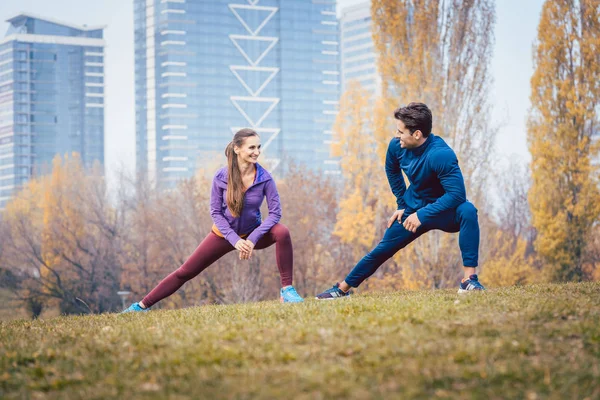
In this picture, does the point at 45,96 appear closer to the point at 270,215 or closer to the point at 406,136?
the point at 270,215

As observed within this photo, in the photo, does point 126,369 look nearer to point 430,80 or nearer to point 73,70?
point 430,80

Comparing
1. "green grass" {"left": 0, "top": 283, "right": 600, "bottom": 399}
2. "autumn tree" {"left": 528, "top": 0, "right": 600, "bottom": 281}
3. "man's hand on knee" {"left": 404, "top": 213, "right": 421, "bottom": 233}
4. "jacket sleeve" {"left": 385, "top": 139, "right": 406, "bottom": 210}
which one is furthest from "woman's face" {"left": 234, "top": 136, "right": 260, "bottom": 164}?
"autumn tree" {"left": 528, "top": 0, "right": 600, "bottom": 281}

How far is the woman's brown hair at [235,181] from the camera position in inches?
330

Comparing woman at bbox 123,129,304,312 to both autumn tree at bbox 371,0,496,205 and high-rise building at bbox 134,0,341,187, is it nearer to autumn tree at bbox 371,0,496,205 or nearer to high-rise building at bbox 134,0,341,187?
autumn tree at bbox 371,0,496,205

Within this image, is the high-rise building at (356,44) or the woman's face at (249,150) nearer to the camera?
the woman's face at (249,150)

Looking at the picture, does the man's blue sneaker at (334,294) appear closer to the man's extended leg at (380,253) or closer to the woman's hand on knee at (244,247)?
the man's extended leg at (380,253)

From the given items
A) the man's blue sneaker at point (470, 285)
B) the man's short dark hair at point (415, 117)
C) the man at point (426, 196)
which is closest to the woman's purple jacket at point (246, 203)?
the man at point (426, 196)

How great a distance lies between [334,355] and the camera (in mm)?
4727

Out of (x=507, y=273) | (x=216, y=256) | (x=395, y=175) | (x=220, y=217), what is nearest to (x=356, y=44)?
(x=507, y=273)

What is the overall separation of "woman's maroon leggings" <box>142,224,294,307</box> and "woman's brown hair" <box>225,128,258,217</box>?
46 centimetres

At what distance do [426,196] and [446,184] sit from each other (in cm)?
38

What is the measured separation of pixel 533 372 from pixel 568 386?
10.3 inches

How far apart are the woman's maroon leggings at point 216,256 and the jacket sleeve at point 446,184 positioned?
163cm

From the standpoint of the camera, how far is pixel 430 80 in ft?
82.3
